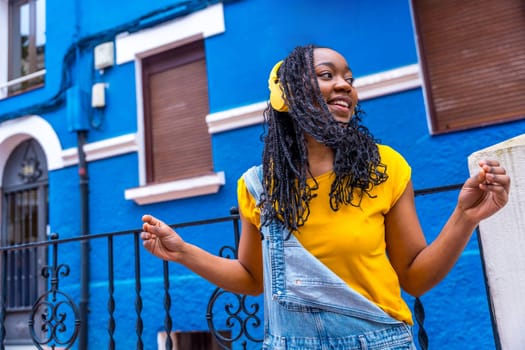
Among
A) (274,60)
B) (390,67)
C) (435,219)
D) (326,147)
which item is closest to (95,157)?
(274,60)

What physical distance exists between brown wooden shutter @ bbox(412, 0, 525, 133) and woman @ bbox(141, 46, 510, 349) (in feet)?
10.4

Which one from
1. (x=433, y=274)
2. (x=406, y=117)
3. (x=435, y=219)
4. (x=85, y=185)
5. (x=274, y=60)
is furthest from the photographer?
(x=85, y=185)

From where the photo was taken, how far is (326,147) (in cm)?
145

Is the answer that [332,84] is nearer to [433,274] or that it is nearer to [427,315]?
[433,274]

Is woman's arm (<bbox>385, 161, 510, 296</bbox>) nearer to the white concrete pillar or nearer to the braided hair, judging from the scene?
the braided hair

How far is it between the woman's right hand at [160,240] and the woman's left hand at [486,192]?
2.79 feet

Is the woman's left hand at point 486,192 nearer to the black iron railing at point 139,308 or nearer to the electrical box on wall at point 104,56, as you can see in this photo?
the black iron railing at point 139,308

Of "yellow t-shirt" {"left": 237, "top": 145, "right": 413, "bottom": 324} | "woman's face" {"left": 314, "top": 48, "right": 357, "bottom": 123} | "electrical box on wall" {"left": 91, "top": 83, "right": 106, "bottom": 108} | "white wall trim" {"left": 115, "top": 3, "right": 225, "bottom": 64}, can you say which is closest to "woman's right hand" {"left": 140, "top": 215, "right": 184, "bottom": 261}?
"yellow t-shirt" {"left": 237, "top": 145, "right": 413, "bottom": 324}

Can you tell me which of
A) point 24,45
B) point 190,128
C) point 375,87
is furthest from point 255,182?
point 24,45

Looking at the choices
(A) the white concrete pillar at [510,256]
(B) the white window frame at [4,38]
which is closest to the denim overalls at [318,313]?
(A) the white concrete pillar at [510,256]

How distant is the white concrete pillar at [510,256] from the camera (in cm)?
185

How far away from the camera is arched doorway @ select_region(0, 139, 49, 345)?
6473mm

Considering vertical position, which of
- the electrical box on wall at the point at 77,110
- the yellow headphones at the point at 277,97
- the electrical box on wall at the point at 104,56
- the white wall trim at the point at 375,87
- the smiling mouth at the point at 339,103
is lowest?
the smiling mouth at the point at 339,103

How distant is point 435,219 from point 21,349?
5412mm
